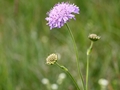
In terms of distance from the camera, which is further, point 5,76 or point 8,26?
point 8,26

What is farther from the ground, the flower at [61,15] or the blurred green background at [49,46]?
the blurred green background at [49,46]

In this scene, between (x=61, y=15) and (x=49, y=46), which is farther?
(x=49, y=46)

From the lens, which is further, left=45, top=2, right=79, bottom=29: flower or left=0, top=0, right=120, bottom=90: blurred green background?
left=0, top=0, right=120, bottom=90: blurred green background

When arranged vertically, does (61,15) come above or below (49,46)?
below

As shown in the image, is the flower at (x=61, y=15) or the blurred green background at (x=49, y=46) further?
the blurred green background at (x=49, y=46)

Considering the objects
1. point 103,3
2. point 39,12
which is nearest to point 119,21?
point 103,3

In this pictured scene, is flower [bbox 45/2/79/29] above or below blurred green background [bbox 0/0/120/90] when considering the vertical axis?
below

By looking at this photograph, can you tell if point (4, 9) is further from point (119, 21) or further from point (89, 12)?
point (119, 21)

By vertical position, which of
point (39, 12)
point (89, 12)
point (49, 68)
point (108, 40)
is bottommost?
point (49, 68)
